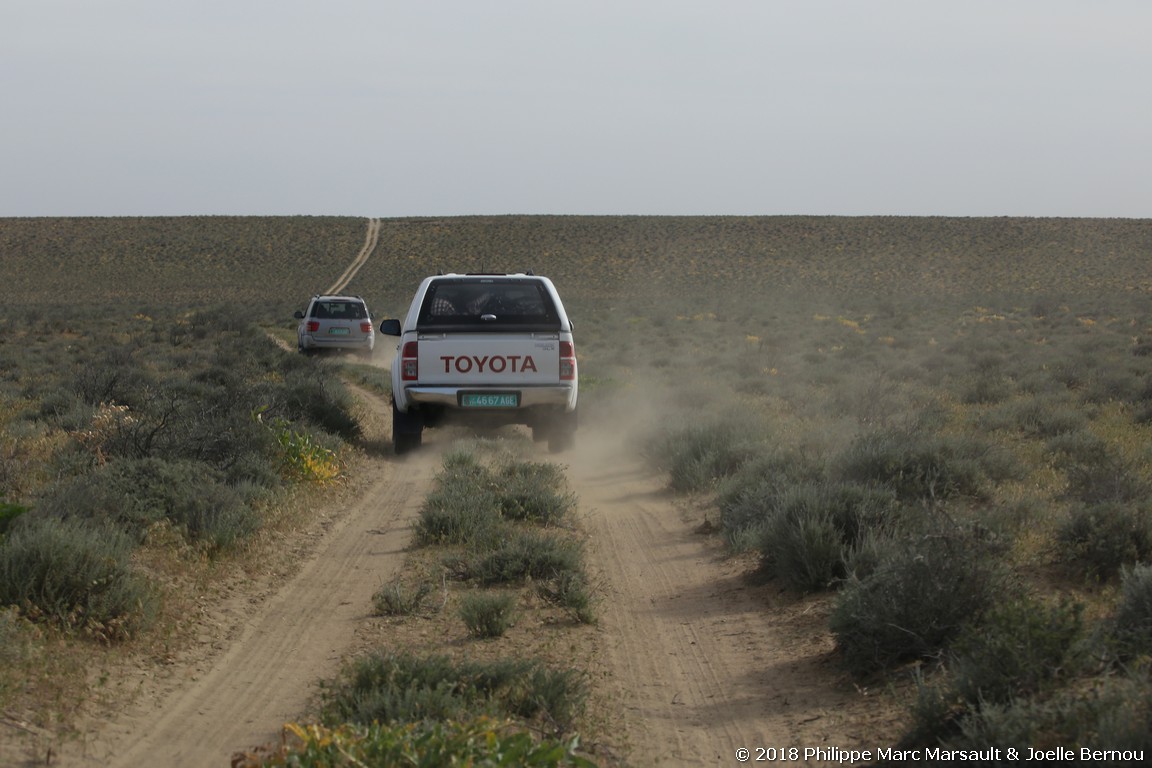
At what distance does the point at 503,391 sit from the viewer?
11.9 meters

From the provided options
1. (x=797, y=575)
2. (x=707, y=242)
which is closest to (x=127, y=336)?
(x=797, y=575)

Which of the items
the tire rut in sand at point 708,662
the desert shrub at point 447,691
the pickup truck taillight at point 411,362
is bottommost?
the tire rut in sand at point 708,662

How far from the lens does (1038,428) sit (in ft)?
44.7

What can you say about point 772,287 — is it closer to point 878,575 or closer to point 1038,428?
point 1038,428

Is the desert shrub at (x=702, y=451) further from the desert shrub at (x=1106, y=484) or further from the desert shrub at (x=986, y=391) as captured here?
the desert shrub at (x=986, y=391)

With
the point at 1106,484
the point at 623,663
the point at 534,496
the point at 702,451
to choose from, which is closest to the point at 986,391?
the point at 702,451

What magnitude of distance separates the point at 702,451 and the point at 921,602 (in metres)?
6.44

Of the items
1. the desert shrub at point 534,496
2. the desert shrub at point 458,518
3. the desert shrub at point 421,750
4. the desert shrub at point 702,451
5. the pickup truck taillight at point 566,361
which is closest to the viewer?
the desert shrub at point 421,750

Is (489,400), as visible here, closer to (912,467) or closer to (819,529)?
(912,467)

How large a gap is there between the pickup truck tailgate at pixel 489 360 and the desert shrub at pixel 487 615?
572 cm

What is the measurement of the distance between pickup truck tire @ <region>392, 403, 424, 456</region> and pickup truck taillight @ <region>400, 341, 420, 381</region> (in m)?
0.73

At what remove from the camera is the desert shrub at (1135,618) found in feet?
15.8

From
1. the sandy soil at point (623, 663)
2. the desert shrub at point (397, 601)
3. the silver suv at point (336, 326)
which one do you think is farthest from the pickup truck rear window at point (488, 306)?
the silver suv at point (336, 326)

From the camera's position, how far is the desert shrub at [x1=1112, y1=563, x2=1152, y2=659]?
4812 mm
